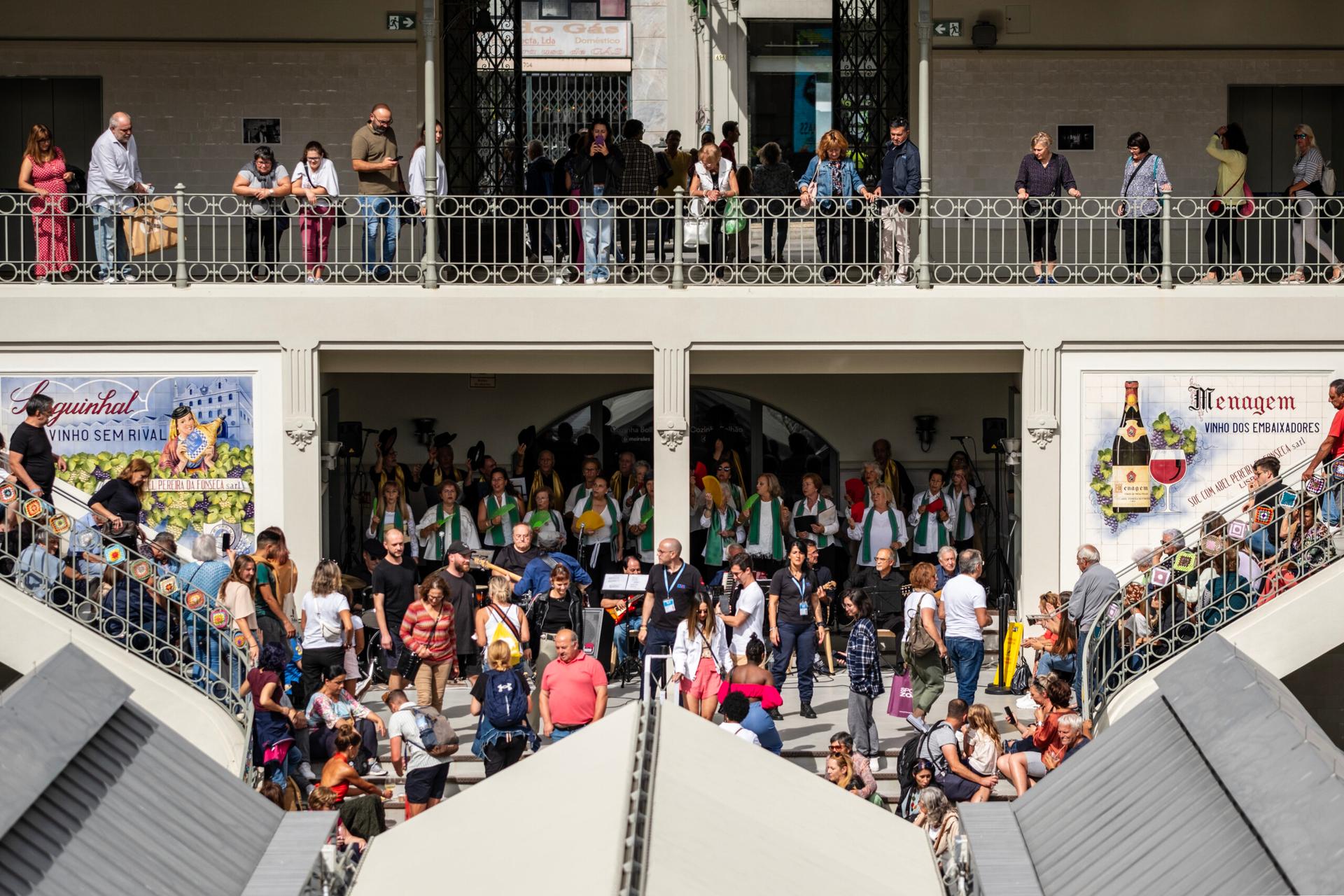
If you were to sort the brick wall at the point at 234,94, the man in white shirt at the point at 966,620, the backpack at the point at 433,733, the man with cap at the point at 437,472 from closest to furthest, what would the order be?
the backpack at the point at 433,733 → the man in white shirt at the point at 966,620 → the man with cap at the point at 437,472 → the brick wall at the point at 234,94

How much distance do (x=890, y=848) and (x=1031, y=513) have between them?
1338cm

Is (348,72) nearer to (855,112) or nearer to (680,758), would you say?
(855,112)

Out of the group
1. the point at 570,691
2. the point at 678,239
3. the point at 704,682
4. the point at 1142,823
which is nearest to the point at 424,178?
the point at 678,239

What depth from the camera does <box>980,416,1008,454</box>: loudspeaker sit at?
66.7 ft

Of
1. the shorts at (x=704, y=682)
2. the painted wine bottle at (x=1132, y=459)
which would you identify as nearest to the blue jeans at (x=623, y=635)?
the shorts at (x=704, y=682)

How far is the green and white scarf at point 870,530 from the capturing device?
1788 cm

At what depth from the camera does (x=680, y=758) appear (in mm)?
3863

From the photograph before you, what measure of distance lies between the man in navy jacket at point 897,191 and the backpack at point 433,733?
273 inches

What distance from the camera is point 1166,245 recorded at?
17047mm

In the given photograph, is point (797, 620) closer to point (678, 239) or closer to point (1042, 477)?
point (1042, 477)

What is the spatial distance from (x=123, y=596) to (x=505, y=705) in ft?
11.2

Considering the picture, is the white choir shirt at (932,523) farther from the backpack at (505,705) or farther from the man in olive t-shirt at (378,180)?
the backpack at (505,705)

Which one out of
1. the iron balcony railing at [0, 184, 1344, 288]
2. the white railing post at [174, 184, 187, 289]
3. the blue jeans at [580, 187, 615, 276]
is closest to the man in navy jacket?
the iron balcony railing at [0, 184, 1344, 288]

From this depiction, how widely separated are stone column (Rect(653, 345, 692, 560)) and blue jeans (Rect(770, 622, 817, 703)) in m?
2.30
